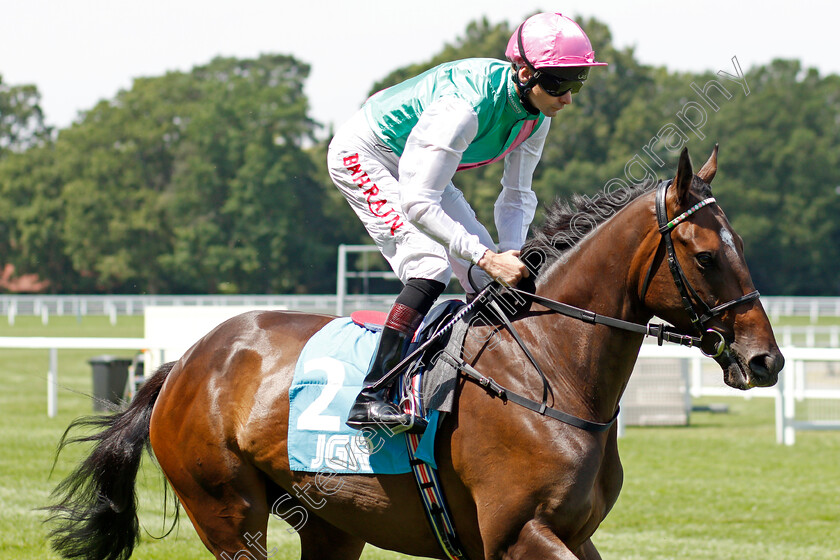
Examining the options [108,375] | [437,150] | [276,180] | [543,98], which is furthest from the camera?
[276,180]

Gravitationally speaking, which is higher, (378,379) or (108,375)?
(378,379)

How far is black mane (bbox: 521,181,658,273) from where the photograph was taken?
3314 mm

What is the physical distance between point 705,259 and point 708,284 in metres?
0.08

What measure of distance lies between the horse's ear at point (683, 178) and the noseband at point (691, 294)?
0.05 metres

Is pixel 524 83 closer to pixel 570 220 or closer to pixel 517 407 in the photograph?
pixel 570 220

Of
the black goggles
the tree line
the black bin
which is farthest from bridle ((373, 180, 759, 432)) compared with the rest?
the tree line

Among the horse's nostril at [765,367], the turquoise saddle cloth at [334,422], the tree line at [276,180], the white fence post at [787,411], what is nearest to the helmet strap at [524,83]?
the turquoise saddle cloth at [334,422]

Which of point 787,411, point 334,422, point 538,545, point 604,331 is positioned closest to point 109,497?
point 334,422

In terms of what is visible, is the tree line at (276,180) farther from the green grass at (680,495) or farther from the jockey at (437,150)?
the jockey at (437,150)

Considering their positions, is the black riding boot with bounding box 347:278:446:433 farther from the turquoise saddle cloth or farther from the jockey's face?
the jockey's face

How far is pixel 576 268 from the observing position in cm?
328

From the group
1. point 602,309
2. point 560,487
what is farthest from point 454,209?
point 560,487

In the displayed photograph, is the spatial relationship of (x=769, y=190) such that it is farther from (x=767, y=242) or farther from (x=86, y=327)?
(x=86, y=327)

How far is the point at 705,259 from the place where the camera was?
2.96 m
